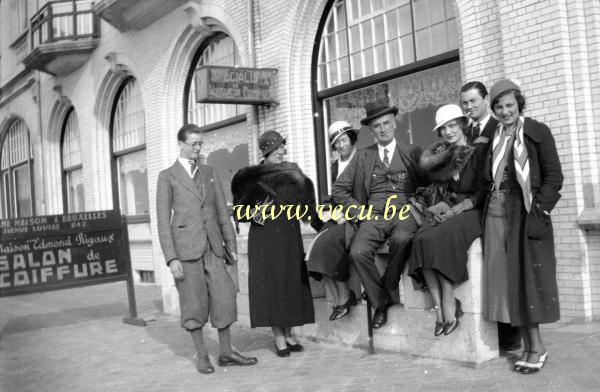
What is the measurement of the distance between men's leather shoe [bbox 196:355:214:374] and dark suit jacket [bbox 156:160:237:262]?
36.2 inches

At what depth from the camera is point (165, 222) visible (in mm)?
5676

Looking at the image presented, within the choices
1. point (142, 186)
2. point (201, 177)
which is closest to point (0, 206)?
point (142, 186)

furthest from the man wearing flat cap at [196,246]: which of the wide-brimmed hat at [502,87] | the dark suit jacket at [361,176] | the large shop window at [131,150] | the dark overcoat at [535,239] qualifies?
the large shop window at [131,150]

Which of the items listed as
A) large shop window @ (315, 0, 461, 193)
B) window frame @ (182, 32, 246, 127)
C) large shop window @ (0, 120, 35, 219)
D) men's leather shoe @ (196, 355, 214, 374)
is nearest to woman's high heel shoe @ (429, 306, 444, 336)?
men's leather shoe @ (196, 355, 214, 374)

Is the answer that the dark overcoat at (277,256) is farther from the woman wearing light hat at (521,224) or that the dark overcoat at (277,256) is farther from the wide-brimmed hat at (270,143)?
the woman wearing light hat at (521,224)

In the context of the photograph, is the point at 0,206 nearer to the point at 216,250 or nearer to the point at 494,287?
the point at 216,250

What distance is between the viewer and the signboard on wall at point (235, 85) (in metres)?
9.25

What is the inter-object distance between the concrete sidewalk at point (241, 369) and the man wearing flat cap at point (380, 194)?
68cm

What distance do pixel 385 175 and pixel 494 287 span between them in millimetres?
1345

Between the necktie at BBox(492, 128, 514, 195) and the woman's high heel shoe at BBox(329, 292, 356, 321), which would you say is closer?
the necktie at BBox(492, 128, 514, 195)

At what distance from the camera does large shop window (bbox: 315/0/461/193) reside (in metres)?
7.96
